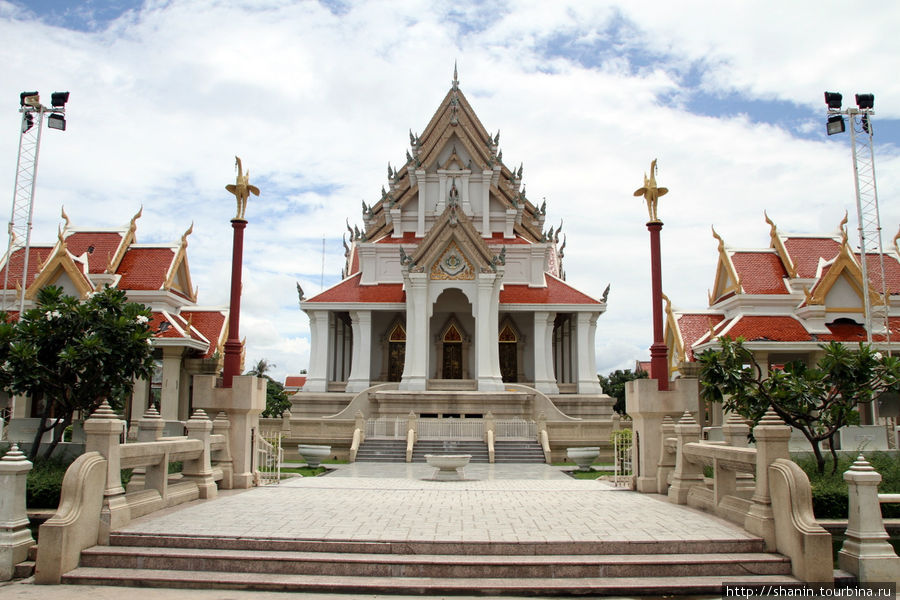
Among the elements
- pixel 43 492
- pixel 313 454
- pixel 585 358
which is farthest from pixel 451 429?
pixel 43 492

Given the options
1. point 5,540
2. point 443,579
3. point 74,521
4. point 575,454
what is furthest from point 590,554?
point 575,454

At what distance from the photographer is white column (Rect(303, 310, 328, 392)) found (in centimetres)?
3219

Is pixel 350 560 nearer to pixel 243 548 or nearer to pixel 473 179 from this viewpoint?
pixel 243 548

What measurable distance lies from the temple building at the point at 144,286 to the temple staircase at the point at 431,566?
18.1 m

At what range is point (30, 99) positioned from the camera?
21703 mm

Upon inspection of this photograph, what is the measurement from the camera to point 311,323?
32.8 meters

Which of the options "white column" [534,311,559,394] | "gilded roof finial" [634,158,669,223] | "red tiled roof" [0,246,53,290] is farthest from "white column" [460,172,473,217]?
"gilded roof finial" [634,158,669,223]

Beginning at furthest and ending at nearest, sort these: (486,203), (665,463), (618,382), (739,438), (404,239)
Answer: (618,382)
(486,203)
(404,239)
(665,463)
(739,438)

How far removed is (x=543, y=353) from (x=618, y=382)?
3391 cm

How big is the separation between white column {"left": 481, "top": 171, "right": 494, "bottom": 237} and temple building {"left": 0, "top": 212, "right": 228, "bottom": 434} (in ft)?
40.8

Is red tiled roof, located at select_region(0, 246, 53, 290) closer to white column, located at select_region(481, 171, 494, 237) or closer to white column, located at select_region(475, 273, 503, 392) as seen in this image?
white column, located at select_region(475, 273, 503, 392)

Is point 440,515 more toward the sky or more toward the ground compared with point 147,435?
more toward the ground

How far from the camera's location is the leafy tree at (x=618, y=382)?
59719mm

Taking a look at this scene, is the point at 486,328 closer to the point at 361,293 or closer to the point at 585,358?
the point at 585,358
